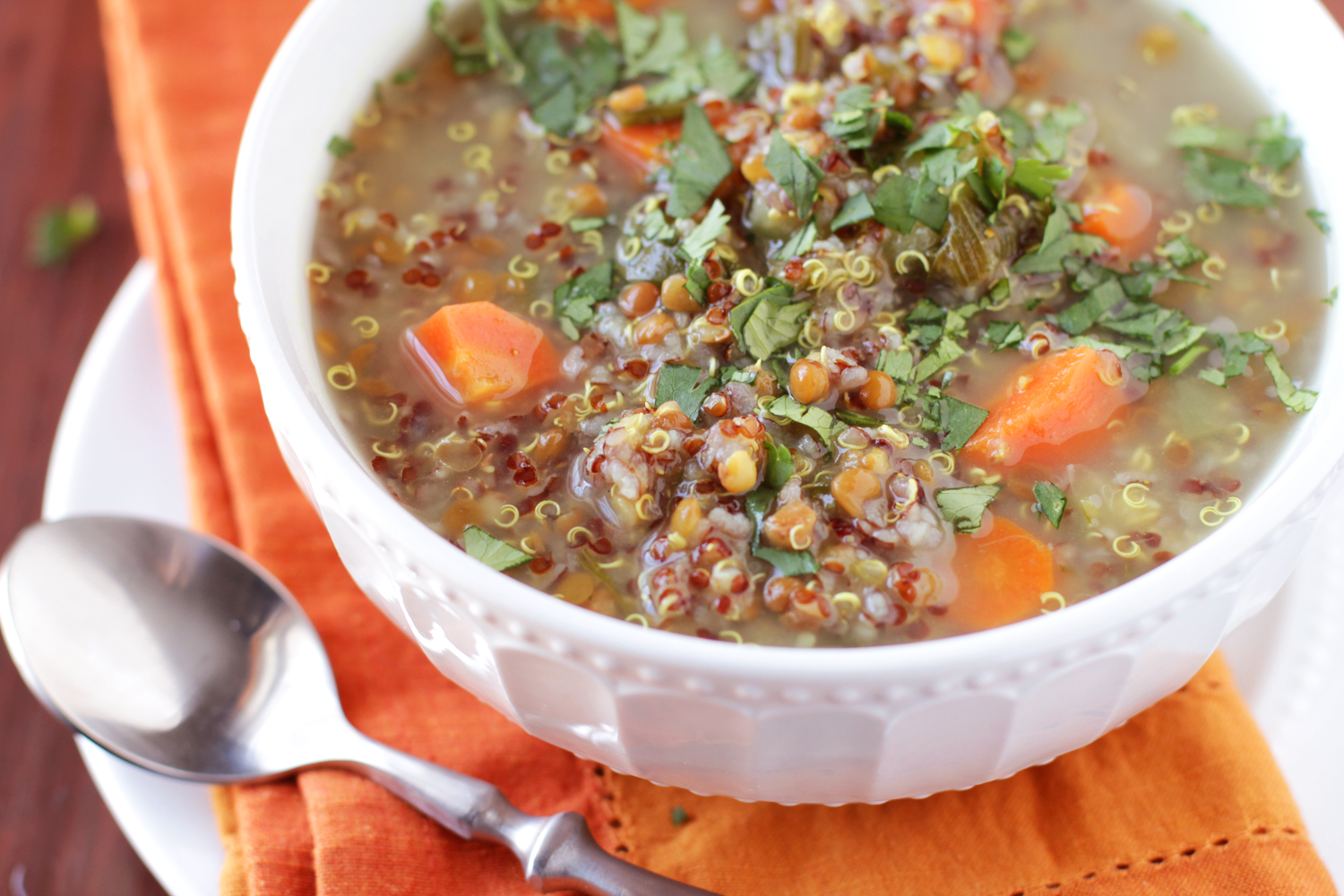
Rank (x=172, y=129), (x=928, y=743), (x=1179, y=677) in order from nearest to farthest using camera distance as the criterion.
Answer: (x=928, y=743) → (x=1179, y=677) → (x=172, y=129)

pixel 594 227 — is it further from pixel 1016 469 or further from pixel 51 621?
pixel 51 621

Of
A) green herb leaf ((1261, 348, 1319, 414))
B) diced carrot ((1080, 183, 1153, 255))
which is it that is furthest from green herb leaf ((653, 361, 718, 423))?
green herb leaf ((1261, 348, 1319, 414))

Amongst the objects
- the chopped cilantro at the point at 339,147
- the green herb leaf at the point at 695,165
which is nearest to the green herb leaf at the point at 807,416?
the green herb leaf at the point at 695,165

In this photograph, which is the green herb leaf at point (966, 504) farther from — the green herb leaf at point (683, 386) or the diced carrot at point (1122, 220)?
the diced carrot at point (1122, 220)

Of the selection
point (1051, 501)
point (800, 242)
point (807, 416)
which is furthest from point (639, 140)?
point (1051, 501)

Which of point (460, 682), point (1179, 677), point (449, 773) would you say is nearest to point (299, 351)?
point (460, 682)

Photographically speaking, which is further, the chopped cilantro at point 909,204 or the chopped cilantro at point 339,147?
the chopped cilantro at point 339,147

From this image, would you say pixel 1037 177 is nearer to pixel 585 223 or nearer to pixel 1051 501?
pixel 1051 501
